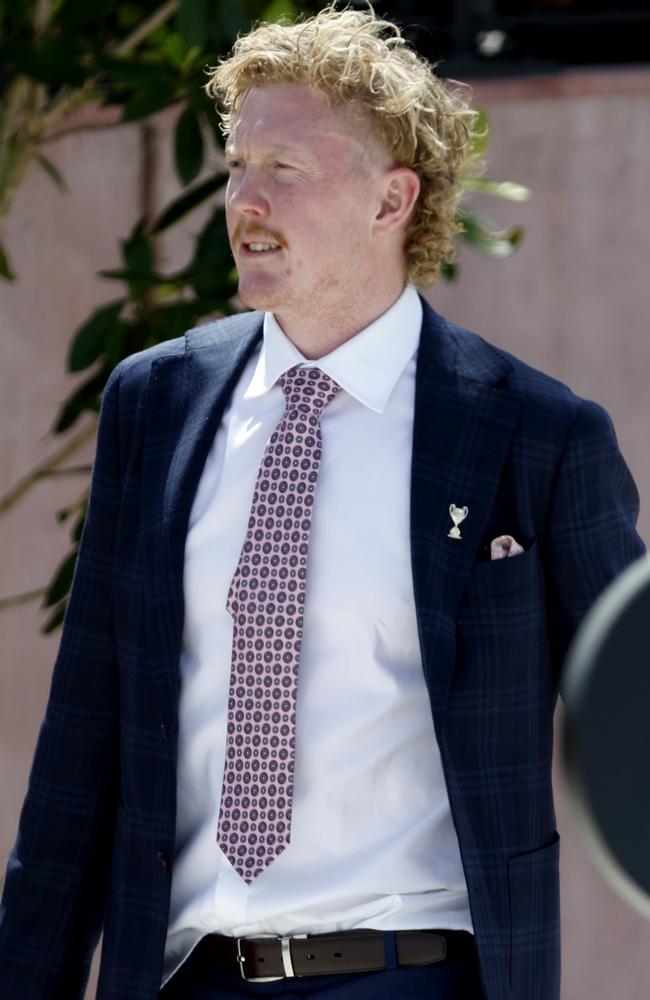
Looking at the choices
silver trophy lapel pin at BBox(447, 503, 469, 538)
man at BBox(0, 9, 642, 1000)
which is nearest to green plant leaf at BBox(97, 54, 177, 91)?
man at BBox(0, 9, 642, 1000)

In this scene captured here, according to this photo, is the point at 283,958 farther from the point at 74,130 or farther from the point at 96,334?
the point at 74,130

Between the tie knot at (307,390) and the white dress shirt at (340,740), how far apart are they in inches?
2.5

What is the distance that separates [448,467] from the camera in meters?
2.43

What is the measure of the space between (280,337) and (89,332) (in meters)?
1.18

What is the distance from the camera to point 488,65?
4.25m

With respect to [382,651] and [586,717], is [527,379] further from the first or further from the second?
[586,717]

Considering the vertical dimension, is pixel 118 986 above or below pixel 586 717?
below

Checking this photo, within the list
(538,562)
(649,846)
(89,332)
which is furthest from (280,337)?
(649,846)

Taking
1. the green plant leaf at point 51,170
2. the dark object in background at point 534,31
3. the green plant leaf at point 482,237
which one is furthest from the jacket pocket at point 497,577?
the dark object in background at point 534,31

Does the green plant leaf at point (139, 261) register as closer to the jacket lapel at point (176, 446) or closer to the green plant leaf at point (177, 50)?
the green plant leaf at point (177, 50)

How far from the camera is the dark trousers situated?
2340mm

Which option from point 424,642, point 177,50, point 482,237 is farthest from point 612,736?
point 177,50

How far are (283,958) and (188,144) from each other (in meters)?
1.87

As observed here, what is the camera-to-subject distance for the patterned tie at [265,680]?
2344 millimetres
